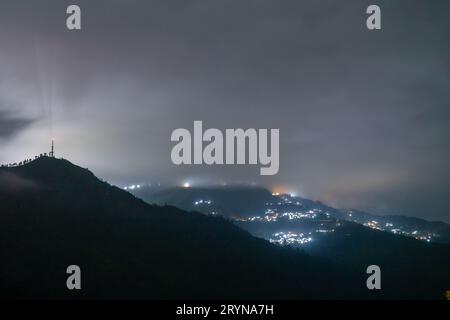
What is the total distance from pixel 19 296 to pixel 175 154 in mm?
147986

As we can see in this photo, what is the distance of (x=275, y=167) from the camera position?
99.6 meters

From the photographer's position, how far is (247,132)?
83.9m

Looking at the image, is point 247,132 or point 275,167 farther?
point 275,167
